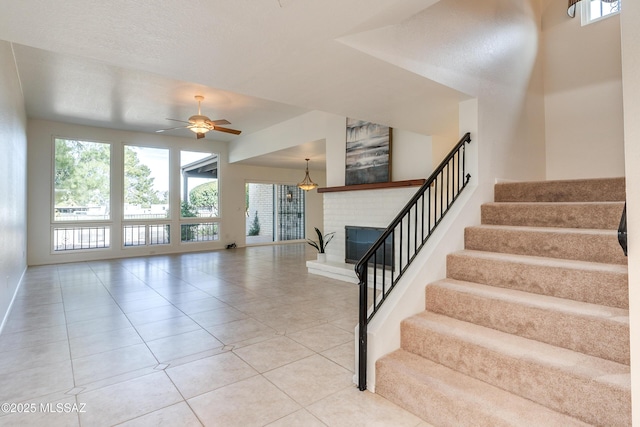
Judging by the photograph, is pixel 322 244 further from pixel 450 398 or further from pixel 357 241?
pixel 450 398

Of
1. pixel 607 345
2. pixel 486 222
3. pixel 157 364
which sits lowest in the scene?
pixel 157 364

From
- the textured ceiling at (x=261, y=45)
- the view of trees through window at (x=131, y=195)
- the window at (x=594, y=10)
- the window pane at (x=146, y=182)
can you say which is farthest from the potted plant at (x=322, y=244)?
the window pane at (x=146, y=182)

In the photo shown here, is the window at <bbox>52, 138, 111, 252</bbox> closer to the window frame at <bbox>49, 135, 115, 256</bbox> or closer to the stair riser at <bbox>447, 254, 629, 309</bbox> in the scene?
the window frame at <bbox>49, 135, 115, 256</bbox>

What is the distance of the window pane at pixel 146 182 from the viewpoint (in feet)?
27.7

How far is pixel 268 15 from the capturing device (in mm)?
1923

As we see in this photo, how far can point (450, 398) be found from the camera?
1.75 m

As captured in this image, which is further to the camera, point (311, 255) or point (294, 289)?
point (311, 255)

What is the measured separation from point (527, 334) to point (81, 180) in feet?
29.8

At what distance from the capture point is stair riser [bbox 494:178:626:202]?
2840mm

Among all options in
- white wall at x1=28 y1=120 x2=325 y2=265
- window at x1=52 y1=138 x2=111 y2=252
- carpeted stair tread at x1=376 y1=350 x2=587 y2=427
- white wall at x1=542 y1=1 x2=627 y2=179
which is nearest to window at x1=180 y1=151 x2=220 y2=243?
white wall at x1=28 y1=120 x2=325 y2=265

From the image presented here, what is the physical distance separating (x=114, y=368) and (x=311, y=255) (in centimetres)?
608

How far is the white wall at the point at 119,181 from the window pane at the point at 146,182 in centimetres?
19

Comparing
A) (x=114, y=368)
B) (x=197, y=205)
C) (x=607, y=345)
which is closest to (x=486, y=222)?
(x=607, y=345)

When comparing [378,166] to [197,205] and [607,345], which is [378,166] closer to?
[607,345]
